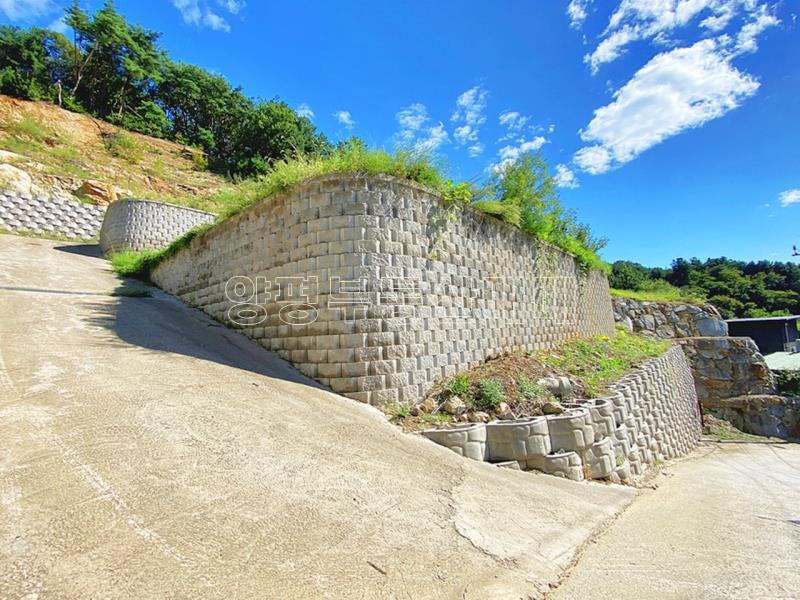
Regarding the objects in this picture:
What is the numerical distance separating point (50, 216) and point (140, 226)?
17.3 feet

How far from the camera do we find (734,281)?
110 feet

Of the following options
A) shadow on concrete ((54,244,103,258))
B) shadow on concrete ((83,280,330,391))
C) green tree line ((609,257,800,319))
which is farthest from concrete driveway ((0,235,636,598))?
green tree line ((609,257,800,319))

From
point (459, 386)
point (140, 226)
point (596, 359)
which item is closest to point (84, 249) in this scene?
point (140, 226)

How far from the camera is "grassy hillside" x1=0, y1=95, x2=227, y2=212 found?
17.0 meters

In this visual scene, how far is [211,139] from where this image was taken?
30156 mm

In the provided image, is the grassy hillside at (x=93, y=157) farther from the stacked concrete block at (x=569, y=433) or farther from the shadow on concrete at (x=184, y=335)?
the stacked concrete block at (x=569, y=433)

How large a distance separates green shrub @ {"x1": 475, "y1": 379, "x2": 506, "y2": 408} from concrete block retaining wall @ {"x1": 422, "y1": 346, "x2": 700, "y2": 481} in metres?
0.50

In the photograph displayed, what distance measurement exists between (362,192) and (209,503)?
4233 mm

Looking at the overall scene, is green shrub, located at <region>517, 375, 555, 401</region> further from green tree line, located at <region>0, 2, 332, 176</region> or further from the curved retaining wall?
green tree line, located at <region>0, 2, 332, 176</region>

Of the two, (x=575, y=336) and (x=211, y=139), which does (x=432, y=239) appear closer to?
(x=575, y=336)

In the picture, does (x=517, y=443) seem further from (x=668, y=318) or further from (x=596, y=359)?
(x=668, y=318)

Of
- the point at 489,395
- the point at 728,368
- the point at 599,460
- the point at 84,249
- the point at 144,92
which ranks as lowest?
the point at 599,460

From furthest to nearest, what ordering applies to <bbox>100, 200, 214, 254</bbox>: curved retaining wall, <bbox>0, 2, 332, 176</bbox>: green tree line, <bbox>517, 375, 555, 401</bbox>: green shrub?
1. <bbox>0, 2, 332, 176</bbox>: green tree line
2. <bbox>100, 200, 214, 254</bbox>: curved retaining wall
3. <bbox>517, 375, 555, 401</bbox>: green shrub

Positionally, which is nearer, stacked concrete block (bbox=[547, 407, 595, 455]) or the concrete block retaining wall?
the concrete block retaining wall
